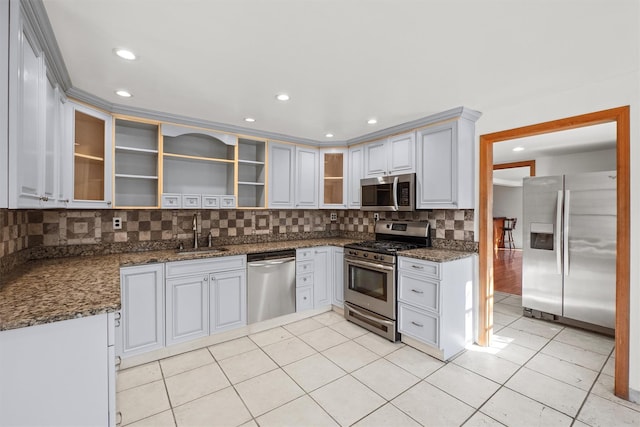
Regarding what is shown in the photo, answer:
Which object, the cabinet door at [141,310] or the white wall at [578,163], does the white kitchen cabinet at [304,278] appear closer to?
the cabinet door at [141,310]

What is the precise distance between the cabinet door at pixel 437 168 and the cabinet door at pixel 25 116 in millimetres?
3056

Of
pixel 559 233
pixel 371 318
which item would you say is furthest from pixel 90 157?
pixel 559 233

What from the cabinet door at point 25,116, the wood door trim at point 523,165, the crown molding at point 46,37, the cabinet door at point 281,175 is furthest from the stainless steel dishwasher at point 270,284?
the wood door trim at point 523,165

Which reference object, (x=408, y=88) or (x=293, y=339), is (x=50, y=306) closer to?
(x=293, y=339)

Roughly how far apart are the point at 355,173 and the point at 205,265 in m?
2.25

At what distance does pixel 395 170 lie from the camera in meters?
3.46

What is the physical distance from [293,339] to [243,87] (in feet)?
8.13

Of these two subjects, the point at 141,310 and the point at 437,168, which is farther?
the point at 437,168

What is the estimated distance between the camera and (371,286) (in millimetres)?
3285

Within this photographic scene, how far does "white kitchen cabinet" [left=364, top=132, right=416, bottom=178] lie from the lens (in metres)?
3.29

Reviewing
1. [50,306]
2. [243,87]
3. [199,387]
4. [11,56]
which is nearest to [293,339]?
[199,387]

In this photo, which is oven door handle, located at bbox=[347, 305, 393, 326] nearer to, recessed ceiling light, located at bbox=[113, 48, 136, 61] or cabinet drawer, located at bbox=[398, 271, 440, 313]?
cabinet drawer, located at bbox=[398, 271, 440, 313]

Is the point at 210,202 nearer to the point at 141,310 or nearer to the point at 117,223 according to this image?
the point at 117,223

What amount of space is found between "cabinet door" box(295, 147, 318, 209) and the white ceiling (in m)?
1.29
